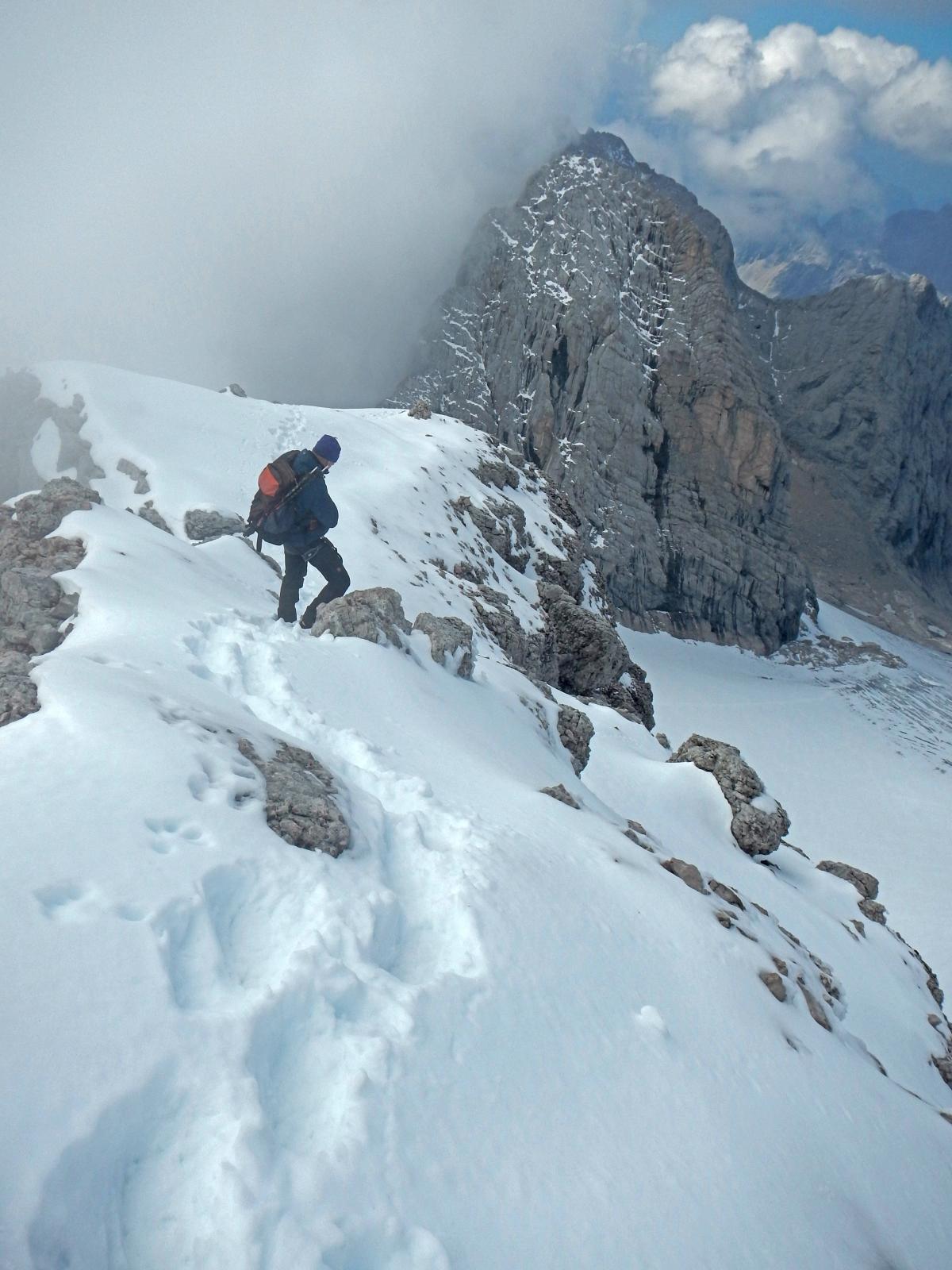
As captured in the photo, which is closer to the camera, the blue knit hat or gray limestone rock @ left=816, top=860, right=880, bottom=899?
the blue knit hat

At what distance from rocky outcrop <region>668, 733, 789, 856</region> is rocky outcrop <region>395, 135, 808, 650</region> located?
54.1 m

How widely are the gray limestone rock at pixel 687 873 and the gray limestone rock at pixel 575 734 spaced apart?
3801 millimetres

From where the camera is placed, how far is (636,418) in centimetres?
7425

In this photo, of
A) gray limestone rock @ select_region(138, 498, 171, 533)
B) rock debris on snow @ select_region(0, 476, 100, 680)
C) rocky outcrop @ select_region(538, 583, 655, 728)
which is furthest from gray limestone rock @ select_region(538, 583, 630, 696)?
rock debris on snow @ select_region(0, 476, 100, 680)

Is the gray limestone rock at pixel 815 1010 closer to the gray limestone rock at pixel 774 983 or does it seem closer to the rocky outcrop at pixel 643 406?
the gray limestone rock at pixel 774 983

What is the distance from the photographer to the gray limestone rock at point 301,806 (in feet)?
17.2

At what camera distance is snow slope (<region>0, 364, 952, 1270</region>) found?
310 centimetres

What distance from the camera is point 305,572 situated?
11227mm

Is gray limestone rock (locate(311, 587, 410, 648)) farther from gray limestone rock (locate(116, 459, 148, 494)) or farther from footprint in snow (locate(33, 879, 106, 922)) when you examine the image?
gray limestone rock (locate(116, 459, 148, 494))

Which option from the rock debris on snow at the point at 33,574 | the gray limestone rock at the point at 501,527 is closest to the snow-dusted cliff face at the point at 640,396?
the gray limestone rock at the point at 501,527

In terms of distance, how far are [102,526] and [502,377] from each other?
74.5 metres

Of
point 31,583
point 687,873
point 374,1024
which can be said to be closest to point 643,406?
point 687,873

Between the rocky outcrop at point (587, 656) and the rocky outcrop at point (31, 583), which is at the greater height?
the rocky outcrop at point (31, 583)

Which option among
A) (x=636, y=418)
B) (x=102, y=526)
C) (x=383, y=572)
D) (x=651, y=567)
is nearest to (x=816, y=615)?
(x=651, y=567)
